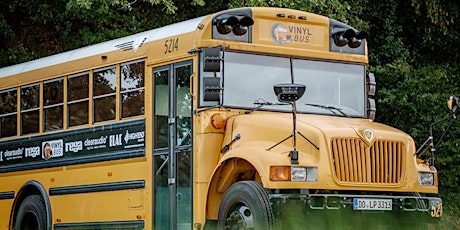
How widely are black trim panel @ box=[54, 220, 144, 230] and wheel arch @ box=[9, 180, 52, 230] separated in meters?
0.21

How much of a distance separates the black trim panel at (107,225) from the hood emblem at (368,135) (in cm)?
289

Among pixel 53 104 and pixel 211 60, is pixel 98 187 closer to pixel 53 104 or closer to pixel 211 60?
pixel 53 104

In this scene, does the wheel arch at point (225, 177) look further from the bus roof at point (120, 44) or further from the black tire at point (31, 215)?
the black tire at point (31, 215)

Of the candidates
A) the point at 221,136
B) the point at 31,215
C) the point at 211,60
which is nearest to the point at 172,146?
the point at 221,136

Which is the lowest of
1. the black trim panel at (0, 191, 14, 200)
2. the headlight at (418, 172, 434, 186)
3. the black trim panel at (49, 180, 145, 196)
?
the black trim panel at (0, 191, 14, 200)

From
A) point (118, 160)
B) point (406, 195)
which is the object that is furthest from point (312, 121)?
point (118, 160)

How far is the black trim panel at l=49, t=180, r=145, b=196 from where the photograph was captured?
1157cm

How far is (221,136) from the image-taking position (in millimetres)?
10562

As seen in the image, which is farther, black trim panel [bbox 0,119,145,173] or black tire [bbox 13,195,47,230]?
black tire [bbox 13,195,47,230]

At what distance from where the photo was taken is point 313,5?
18.7 metres

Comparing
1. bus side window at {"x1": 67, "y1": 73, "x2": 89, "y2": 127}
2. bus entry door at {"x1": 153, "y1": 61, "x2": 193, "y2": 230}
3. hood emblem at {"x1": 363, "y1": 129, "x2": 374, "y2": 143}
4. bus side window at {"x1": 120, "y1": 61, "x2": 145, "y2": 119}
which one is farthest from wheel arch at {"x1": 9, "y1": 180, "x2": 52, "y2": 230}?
hood emblem at {"x1": 363, "y1": 129, "x2": 374, "y2": 143}

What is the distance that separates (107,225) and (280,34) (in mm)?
2924

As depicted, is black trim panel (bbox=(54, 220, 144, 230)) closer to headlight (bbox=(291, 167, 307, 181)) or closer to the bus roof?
the bus roof

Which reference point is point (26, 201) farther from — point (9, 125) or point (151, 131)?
point (151, 131)
